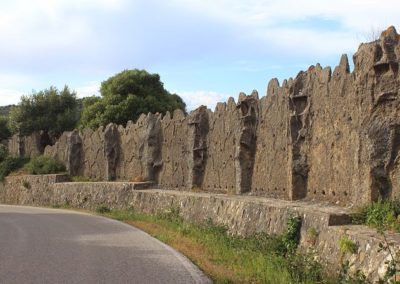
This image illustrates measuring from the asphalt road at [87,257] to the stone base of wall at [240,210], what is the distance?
2.00 metres

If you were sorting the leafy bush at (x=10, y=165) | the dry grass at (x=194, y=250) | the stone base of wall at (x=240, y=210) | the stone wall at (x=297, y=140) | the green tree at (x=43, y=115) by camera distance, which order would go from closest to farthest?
the stone base of wall at (x=240, y=210) → the dry grass at (x=194, y=250) → the stone wall at (x=297, y=140) → the leafy bush at (x=10, y=165) → the green tree at (x=43, y=115)

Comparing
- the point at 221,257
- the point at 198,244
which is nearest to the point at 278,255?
the point at 221,257

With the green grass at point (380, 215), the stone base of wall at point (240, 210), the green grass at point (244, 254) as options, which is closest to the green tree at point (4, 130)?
the stone base of wall at point (240, 210)

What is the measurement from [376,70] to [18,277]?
6753 mm

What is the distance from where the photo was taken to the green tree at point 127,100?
3734 centimetres

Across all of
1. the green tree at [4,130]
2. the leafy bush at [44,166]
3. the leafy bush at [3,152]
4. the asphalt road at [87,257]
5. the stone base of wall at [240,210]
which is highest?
the green tree at [4,130]

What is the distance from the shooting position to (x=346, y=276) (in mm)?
8219

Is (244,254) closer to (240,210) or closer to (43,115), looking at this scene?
(240,210)

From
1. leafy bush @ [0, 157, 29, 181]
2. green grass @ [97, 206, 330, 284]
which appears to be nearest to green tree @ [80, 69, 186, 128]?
leafy bush @ [0, 157, 29, 181]

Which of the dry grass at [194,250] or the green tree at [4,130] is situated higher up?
the green tree at [4,130]

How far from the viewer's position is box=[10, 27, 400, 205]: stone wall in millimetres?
10547

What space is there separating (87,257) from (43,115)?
31491 mm

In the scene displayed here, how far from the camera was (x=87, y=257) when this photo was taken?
11391 millimetres

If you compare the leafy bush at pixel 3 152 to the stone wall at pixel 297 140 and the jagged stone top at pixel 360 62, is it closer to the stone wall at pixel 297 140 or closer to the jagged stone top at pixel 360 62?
the stone wall at pixel 297 140
